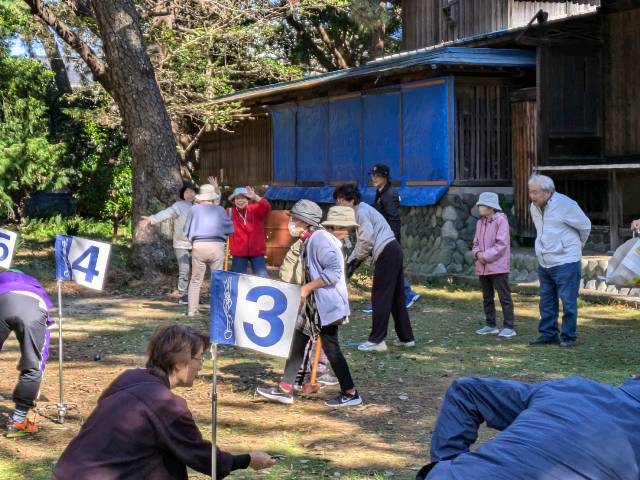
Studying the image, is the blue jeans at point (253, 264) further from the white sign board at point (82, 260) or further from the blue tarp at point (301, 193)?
the blue tarp at point (301, 193)

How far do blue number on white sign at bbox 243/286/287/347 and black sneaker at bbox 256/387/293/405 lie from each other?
2495 mm

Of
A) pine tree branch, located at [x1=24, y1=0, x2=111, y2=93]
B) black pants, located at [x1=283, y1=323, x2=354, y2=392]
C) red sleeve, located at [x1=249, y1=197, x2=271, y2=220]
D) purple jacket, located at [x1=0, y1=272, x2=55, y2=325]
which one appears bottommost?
black pants, located at [x1=283, y1=323, x2=354, y2=392]

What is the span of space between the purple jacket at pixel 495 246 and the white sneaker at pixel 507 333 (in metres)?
0.70

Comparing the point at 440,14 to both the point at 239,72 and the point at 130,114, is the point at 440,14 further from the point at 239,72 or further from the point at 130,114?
the point at 130,114

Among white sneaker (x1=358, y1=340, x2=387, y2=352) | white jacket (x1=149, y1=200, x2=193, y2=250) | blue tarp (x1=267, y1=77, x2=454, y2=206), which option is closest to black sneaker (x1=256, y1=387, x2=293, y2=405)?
white sneaker (x1=358, y1=340, x2=387, y2=352)

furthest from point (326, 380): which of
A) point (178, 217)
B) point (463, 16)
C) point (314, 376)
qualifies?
point (463, 16)

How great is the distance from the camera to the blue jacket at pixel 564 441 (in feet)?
10.7

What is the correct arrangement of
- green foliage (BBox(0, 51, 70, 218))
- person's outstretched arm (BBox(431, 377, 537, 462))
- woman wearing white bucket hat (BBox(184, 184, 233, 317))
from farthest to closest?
green foliage (BBox(0, 51, 70, 218))
woman wearing white bucket hat (BBox(184, 184, 233, 317))
person's outstretched arm (BBox(431, 377, 537, 462))

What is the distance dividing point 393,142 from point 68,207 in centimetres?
1293

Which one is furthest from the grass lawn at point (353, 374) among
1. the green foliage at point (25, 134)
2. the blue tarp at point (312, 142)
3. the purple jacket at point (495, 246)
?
the green foliage at point (25, 134)

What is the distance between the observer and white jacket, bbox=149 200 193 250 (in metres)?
14.0

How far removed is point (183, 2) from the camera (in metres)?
23.8

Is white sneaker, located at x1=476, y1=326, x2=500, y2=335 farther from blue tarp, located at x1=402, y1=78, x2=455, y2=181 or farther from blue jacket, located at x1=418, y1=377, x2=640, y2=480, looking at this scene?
→ blue jacket, located at x1=418, y1=377, x2=640, y2=480

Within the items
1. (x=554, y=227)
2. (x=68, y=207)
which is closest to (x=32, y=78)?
(x=68, y=207)
